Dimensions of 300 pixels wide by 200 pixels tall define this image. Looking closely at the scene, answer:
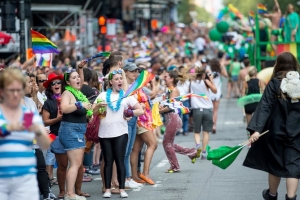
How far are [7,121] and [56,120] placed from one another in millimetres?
4111

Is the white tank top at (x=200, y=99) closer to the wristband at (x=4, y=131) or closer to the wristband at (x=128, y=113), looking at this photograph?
the wristband at (x=128, y=113)

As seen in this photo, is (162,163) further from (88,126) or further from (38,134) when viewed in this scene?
(38,134)

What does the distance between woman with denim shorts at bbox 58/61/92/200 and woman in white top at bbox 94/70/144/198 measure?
1.08ft

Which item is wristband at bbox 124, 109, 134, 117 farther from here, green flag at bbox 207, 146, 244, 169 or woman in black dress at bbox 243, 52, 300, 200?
woman in black dress at bbox 243, 52, 300, 200

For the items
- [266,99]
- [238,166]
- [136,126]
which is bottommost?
[238,166]

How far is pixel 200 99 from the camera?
15.4m

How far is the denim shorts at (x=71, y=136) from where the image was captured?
10.4 m

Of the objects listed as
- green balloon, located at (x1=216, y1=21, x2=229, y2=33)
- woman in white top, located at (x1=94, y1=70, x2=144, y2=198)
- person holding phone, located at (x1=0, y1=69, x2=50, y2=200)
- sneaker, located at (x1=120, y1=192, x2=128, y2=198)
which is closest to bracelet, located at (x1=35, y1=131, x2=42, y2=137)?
person holding phone, located at (x1=0, y1=69, x2=50, y2=200)

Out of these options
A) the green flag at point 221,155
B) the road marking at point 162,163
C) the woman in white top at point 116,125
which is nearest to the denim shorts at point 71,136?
the woman in white top at point 116,125

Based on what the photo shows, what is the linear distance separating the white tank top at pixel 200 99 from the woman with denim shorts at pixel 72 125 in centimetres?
503

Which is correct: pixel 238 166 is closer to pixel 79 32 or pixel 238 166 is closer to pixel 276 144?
pixel 276 144

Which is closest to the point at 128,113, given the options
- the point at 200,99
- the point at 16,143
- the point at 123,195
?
the point at 123,195

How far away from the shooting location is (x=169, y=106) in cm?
1316

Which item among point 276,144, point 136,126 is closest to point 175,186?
point 136,126
